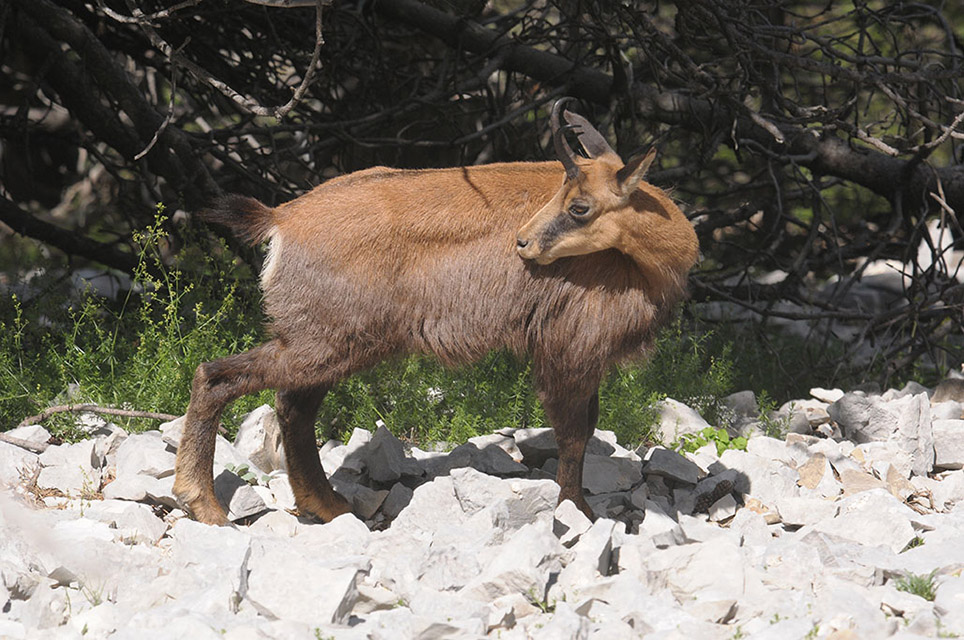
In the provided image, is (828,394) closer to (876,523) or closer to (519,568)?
(876,523)

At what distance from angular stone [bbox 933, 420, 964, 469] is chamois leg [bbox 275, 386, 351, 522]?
324cm

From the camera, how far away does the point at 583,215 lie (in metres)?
4.40

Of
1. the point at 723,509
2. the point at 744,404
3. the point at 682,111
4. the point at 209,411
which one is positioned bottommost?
the point at 744,404

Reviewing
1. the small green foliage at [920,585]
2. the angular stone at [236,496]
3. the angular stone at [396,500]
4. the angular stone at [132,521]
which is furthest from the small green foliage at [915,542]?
the angular stone at [132,521]

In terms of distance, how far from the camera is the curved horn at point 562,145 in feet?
14.1

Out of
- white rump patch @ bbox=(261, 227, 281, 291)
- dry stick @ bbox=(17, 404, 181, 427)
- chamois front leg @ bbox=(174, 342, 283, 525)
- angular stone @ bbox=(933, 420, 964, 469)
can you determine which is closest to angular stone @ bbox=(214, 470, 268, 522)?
chamois front leg @ bbox=(174, 342, 283, 525)

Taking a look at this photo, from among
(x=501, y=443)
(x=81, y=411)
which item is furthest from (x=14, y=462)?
(x=501, y=443)

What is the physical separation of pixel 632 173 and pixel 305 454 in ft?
6.44

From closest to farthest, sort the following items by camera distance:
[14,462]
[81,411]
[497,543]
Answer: [497,543] → [14,462] → [81,411]

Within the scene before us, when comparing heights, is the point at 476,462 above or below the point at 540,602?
below

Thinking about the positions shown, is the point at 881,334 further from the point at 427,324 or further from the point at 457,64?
the point at 427,324

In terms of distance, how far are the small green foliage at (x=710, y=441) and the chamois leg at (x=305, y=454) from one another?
204 centimetres

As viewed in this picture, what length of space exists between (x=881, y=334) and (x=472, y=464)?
4.47 meters

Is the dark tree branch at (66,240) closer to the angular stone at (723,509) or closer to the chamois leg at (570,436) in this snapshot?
the chamois leg at (570,436)
